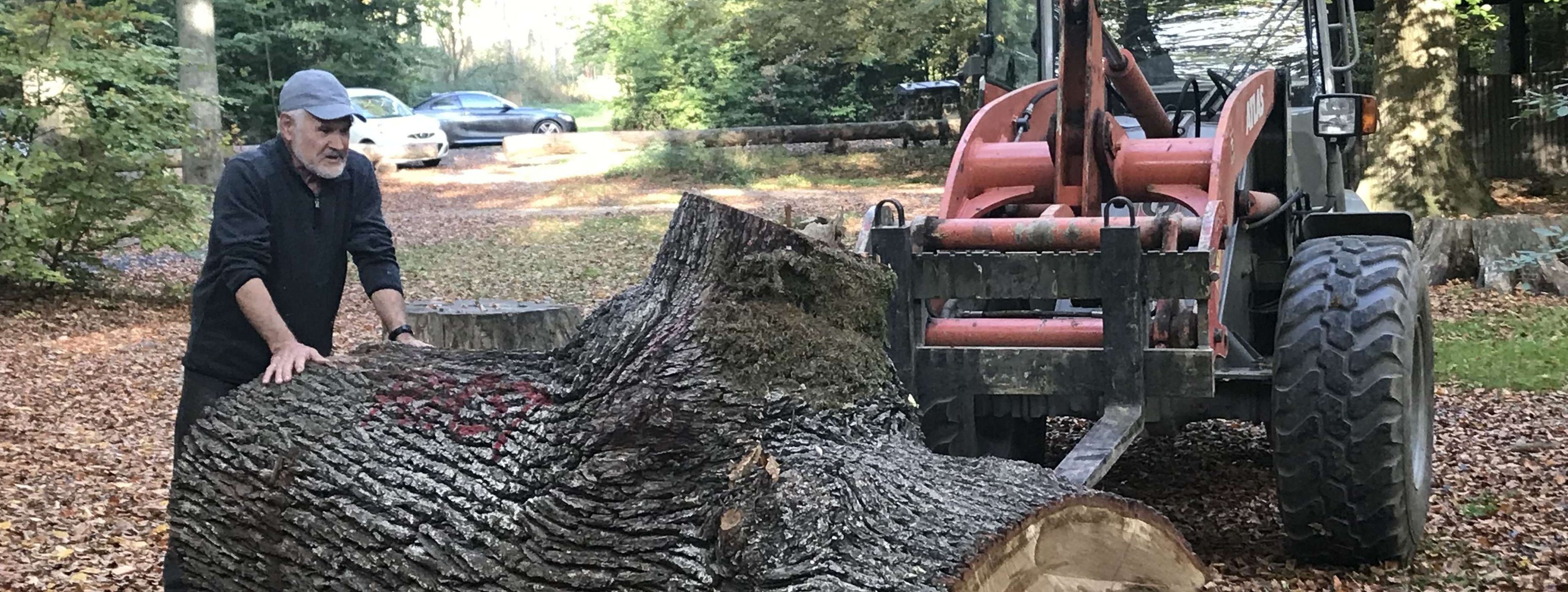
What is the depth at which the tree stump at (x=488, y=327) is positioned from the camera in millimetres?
6672

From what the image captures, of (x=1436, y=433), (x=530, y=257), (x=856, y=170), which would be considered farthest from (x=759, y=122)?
(x=1436, y=433)

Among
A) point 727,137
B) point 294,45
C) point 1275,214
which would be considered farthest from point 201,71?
point 1275,214

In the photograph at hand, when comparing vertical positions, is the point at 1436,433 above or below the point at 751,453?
below

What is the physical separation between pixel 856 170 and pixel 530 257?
10.0 metres

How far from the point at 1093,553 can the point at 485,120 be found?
3111 centimetres

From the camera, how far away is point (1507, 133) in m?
19.6

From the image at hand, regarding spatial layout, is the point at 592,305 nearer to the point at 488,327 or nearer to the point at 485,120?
the point at 488,327

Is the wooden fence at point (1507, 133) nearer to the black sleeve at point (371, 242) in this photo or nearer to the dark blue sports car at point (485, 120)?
the black sleeve at point (371, 242)

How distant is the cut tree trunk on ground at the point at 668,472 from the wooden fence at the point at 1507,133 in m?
18.2

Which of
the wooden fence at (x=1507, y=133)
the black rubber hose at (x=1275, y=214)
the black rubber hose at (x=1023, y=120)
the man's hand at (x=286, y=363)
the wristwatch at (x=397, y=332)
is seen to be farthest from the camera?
the wooden fence at (x=1507, y=133)

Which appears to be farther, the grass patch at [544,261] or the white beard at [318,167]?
the grass patch at [544,261]

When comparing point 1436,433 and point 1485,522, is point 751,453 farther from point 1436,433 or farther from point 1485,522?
point 1436,433

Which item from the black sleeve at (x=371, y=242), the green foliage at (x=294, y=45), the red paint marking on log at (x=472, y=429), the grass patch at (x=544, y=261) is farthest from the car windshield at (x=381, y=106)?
the red paint marking on log at (x=472, y=429)

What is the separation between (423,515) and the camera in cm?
352
